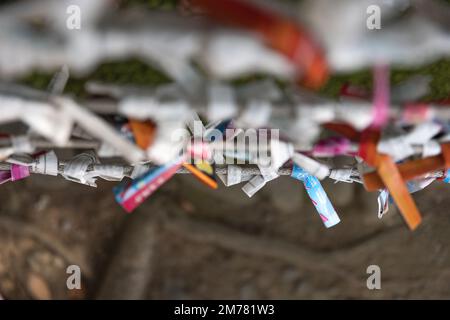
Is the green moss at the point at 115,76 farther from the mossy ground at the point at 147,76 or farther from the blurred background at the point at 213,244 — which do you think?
the blurred background at the point at 213,244

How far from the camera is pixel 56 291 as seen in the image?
1469 millimetres

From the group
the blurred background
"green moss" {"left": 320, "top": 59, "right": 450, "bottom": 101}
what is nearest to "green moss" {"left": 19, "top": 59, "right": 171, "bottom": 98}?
"green moss" {"left": 320, "top": 59, "right": 450, "bottom": 101}

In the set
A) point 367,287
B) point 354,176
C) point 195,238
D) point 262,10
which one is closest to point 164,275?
point 195,238

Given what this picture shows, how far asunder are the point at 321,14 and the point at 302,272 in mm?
1205

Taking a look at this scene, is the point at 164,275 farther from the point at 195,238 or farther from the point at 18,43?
the point at 18,43

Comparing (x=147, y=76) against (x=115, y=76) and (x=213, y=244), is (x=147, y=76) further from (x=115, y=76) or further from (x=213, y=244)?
(x=213, y=244)

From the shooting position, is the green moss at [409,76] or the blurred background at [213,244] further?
the blurred background at [213,244]

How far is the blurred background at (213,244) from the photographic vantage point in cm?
146

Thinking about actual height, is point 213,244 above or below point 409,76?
below

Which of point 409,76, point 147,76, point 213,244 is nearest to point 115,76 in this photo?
point 147,76

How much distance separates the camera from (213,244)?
1.52 meters

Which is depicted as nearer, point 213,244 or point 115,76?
point 115,76

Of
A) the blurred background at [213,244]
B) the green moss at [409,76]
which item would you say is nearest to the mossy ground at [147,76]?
the green moss at [409,76]

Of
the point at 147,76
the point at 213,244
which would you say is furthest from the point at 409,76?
the point at 213,244
